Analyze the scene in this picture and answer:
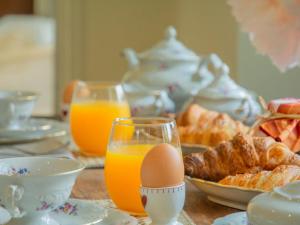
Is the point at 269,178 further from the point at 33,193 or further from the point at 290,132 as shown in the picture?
the point at 33,193

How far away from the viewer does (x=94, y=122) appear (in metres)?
1.66

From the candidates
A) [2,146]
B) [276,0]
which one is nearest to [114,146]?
[276,0]

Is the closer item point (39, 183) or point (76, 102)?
point (39, 183)

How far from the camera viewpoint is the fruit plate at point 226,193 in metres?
1.13

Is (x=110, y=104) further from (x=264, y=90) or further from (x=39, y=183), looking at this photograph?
(x=264, y=90)

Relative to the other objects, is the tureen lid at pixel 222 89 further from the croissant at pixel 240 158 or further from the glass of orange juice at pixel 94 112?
the croissant at pixel 240 158

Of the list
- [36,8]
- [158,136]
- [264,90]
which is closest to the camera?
→ [158,136]

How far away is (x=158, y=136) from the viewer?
113cm

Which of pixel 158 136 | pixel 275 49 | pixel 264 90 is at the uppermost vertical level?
pixel 275 49

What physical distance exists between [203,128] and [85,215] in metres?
0.64

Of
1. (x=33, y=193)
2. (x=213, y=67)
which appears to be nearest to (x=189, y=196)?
(x=33, y=193)

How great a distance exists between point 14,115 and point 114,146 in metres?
0.65

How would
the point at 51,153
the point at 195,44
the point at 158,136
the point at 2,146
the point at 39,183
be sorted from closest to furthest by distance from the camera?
the point at 39,183 < the point at 158,136 < the point at 51,153 < the point at 2,146 < the point at 195,44

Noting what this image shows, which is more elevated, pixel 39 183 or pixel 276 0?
pixel 276 0
